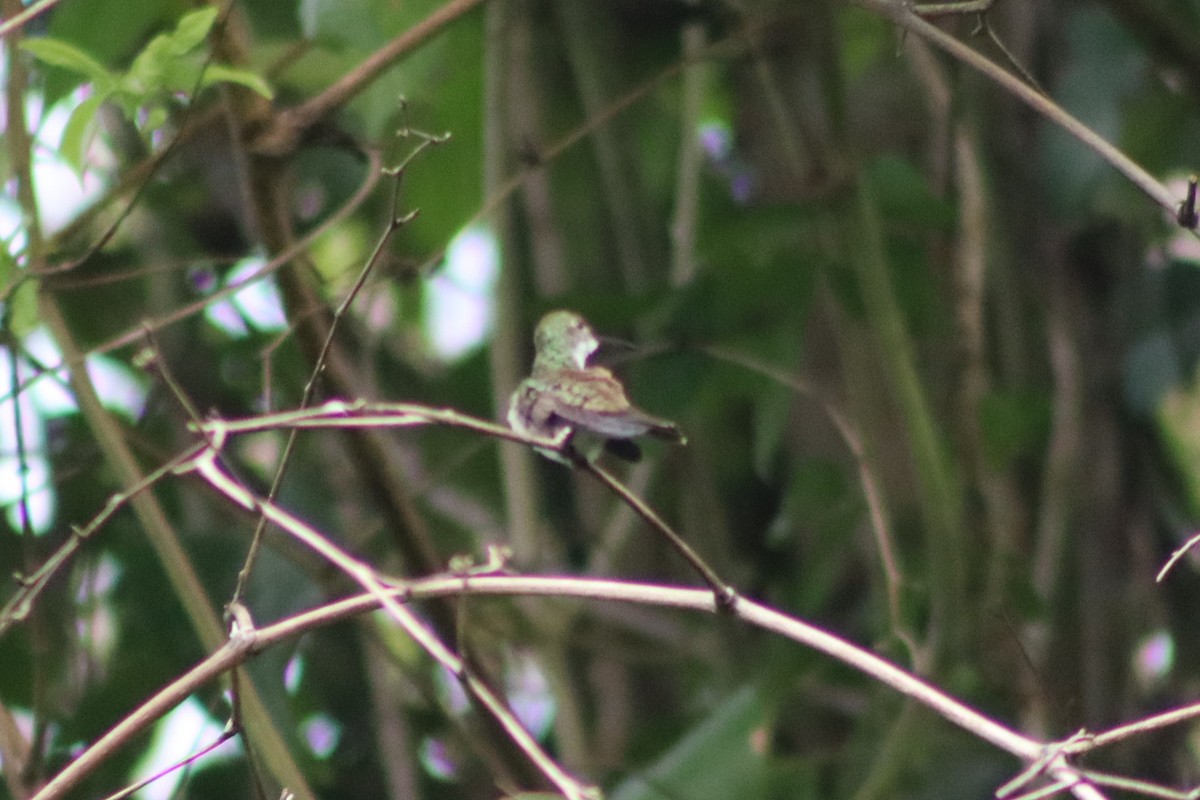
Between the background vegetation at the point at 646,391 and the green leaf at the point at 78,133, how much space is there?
136 millimetres

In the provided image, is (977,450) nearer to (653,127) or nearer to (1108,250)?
(1108,250)

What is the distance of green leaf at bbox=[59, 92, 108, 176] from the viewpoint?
3.64ft

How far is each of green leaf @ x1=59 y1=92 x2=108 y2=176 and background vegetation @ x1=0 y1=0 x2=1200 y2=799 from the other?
5.3 inches

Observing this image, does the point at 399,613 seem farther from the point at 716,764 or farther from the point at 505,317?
the point at 505,317

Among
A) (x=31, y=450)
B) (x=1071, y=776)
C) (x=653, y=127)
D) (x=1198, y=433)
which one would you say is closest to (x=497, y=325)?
(x=31, y=450)

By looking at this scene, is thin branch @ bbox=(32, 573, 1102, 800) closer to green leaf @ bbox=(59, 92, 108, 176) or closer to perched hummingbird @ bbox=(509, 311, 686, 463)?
perched hummingbird @ bbox=(509, 311, 686, 463)

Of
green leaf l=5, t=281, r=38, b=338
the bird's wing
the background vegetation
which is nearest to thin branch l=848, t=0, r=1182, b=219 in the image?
the bird's wing

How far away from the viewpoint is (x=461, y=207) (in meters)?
1.96

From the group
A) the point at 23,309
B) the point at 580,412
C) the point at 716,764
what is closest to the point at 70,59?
the point at 23,309

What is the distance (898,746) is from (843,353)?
422mm

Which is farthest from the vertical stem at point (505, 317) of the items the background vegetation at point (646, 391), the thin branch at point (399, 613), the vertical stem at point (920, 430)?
the thin branch at point (399, 613)

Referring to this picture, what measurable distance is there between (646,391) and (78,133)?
65cm

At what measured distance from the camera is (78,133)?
3.76ft

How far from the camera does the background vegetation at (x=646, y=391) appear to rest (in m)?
1.53
